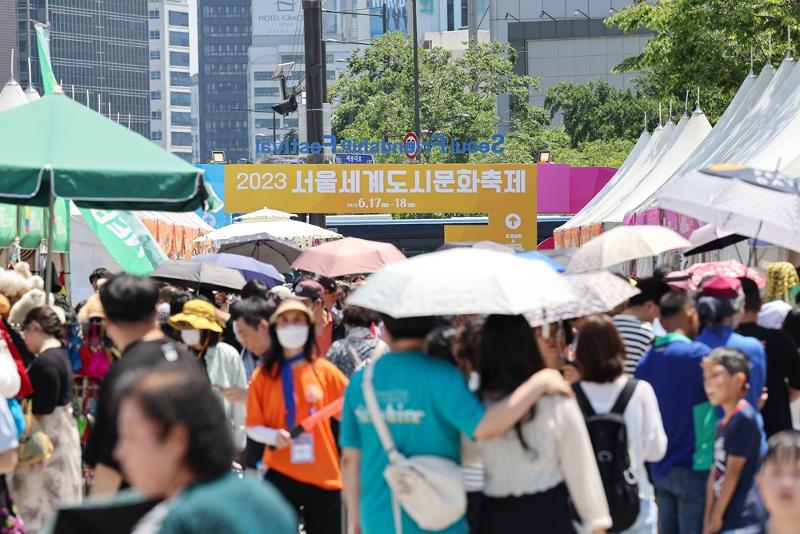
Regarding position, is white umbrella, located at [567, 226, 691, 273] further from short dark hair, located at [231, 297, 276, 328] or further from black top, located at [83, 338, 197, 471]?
black top, located at [83, 338, 197, 471]

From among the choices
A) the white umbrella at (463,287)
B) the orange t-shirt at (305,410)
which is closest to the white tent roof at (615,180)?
the orange t-shirt at (305,410)

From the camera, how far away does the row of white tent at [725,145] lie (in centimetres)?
1550

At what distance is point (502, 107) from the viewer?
109 metres

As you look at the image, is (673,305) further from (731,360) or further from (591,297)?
(731,360)

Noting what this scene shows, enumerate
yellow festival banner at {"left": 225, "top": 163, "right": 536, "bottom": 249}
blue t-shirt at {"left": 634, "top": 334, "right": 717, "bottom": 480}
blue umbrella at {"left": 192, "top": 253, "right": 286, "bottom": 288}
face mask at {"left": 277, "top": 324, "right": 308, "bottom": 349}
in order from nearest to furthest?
blue t-shirt at {"left": 634, "top": 334, "right": 717, "bottom": 480}, face mask at {"left": 277, "top": 324, "right": 308, "bottom": 349}, blue umbrella at {"left": 192, "top": 253, "right": 286, "bottom": 288}, yellow festival banner at {"left": 225, "top": 163, "right": 536, "bottom": 249}

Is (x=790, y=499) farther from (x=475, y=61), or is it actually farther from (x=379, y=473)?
(x=475, y=61)

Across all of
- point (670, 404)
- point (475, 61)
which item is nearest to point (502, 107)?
point (475, 61)

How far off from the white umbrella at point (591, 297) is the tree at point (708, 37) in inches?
617

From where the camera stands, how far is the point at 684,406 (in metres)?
6.98

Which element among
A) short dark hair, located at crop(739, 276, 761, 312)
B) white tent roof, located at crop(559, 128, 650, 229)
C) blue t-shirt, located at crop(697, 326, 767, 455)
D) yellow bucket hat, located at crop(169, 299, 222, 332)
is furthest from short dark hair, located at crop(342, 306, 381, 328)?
white tent roof, located at crop(559, 128, 650, 229)

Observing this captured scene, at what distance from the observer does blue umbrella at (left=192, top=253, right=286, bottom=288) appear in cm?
1502

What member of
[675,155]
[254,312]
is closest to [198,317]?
[254,312]

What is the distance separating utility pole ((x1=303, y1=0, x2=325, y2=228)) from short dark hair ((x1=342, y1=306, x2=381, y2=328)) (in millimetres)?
12812

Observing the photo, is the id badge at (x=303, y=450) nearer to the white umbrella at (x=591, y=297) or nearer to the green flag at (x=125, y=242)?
the white umbrella at (x=591, y=297)
